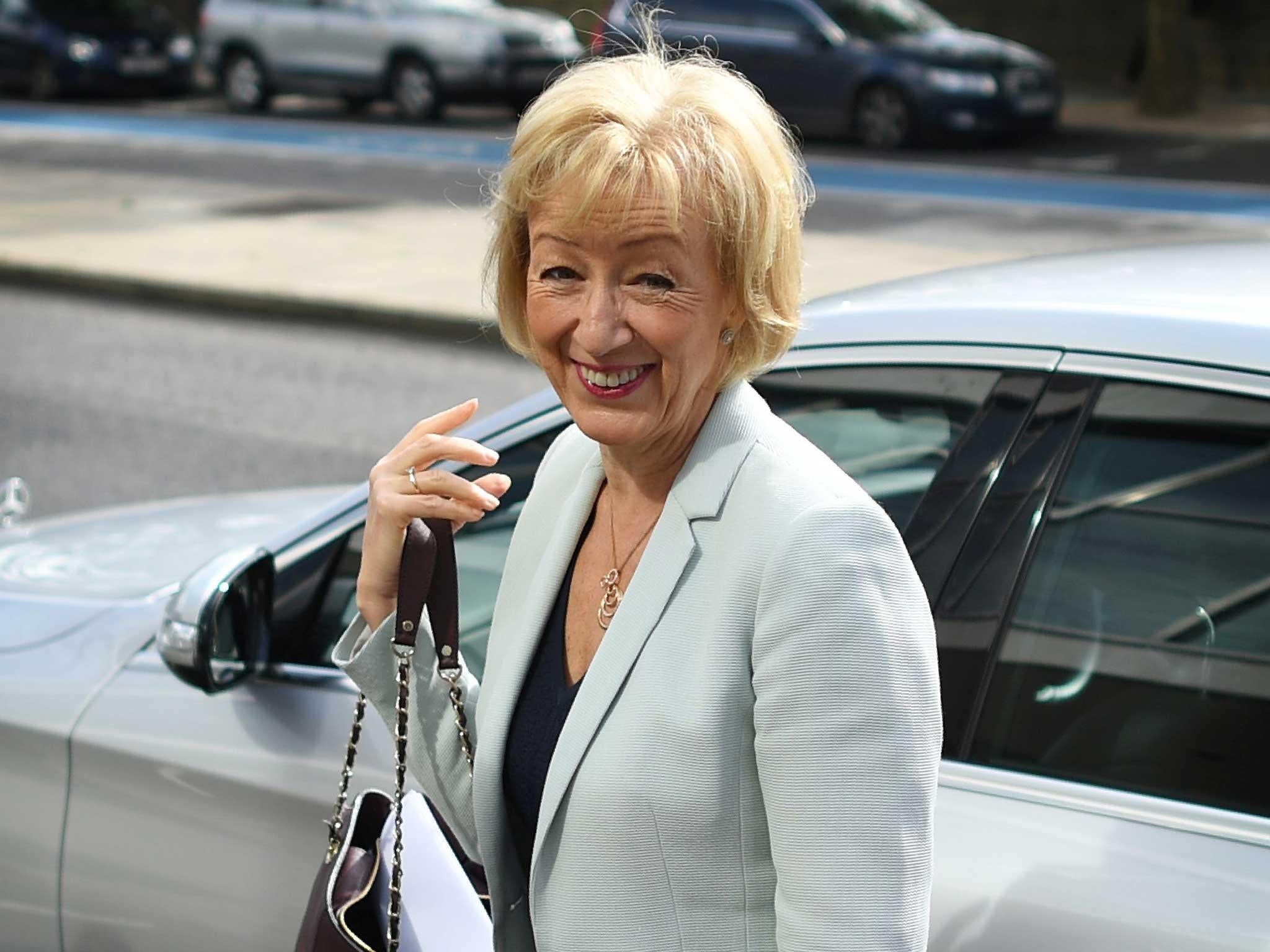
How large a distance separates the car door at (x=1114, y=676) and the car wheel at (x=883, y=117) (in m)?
16.8

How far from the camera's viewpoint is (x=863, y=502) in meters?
1.64

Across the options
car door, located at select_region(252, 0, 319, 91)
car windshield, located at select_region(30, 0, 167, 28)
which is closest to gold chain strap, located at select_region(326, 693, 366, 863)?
car door, located at select_region(252, 0, 319, 91)

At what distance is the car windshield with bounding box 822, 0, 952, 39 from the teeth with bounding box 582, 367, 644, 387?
1763 centimetres

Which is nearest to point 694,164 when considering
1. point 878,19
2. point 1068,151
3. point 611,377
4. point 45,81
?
point 611,377

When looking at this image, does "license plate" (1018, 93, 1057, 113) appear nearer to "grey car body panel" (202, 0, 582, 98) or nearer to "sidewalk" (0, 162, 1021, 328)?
"grey car body panel" (202, 0, 582, 98)

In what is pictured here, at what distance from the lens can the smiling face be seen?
5.68ft

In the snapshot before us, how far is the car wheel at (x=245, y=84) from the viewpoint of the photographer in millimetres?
23750

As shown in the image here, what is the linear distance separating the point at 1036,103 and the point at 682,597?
18526 millimetres

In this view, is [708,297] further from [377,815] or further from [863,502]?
[377,815]

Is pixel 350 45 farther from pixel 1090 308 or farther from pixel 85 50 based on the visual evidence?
pixel 1090 308

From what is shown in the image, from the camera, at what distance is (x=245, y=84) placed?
78.5 ft

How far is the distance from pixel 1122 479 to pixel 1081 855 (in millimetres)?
564

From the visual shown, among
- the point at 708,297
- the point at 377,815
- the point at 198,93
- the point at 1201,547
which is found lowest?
the point at 198,93

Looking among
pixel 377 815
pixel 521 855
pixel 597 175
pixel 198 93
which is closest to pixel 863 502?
pixel 597 175
